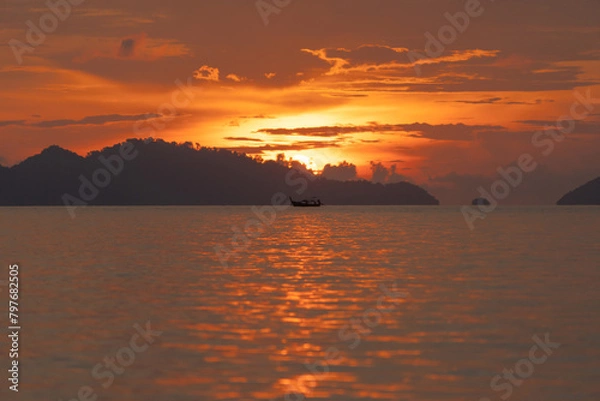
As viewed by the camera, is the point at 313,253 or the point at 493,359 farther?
the point at 313,253

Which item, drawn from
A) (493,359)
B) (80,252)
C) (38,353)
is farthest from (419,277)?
(80,252)

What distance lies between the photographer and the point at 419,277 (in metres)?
60.5

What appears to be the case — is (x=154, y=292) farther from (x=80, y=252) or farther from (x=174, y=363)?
(x=80, y=252)

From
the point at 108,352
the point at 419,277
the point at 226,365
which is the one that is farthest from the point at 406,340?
the point at 419,277

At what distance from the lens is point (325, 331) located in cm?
3594

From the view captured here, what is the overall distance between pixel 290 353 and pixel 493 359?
7.58m

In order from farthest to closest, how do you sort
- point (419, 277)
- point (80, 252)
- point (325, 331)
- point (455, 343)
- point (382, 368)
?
point (80, 252) < point (419, 277) < point (325, 331) < point (455, 343) < point (382, 368)

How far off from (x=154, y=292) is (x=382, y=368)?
25.1 metres

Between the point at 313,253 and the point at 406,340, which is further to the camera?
the point at 313,253

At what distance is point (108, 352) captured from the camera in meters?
31.3

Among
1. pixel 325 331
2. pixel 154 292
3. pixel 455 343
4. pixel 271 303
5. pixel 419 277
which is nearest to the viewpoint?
pixel 455 343

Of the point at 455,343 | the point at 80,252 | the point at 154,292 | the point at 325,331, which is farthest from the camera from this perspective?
the point at 80,252

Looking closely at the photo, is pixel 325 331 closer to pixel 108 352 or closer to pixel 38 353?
pixel 108 352

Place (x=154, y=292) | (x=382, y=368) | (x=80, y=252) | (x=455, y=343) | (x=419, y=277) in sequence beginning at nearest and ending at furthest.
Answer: (x=382, y=368) → (x=455, y=343) → (x=154, y=292) → (x=419, y=277) → (x=80, y=252)
